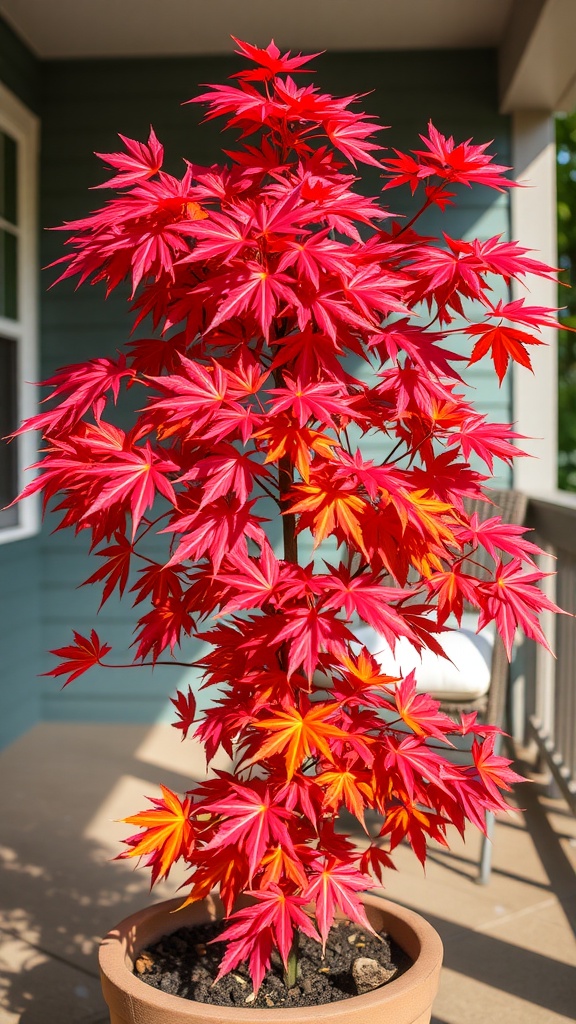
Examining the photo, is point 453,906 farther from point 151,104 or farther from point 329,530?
point 151,104

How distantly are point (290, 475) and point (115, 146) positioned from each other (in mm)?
3282

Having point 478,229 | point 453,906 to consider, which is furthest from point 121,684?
point 478,229

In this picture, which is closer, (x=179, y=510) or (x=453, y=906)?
(x=179, y=510)

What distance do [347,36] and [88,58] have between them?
1086 mm

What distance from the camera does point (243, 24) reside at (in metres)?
3.99

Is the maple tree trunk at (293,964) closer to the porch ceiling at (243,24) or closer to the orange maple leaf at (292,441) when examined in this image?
the orange maple leaf at (292,441)

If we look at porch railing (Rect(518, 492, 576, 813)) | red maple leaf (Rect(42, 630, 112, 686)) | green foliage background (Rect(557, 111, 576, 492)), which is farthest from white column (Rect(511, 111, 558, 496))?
green foliage background (Rect(557, 111, 576, 492))

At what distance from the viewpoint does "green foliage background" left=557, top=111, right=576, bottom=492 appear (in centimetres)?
1239

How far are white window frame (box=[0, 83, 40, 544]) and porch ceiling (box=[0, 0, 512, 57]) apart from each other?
0.33 metres

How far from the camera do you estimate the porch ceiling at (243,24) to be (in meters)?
3.80

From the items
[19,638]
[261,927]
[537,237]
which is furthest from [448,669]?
[537,237]

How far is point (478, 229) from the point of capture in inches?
166

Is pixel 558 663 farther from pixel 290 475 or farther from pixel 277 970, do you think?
pixel 290 475

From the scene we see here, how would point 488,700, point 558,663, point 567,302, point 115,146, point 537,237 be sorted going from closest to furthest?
point 488,700 < point 558,663 < point 537,237 < point 115,146 < point 567,302
